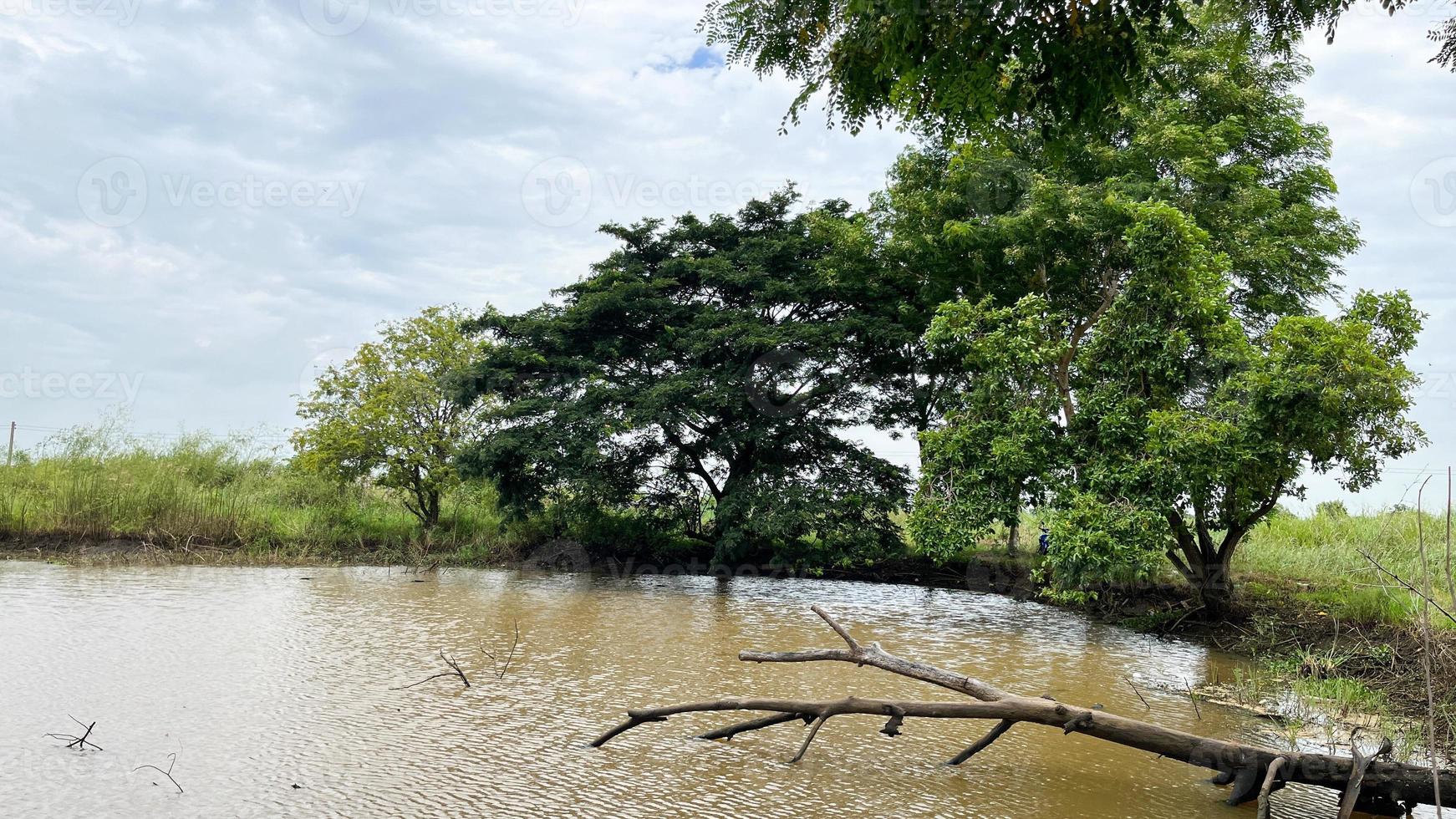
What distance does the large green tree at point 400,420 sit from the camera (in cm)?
1580

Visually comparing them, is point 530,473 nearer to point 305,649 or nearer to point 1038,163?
point 305,649

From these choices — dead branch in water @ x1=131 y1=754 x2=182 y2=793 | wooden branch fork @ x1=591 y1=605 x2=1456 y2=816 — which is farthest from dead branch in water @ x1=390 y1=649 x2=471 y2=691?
wooden branch fork @ x1=591 y1=605 x2=1456 y2=816

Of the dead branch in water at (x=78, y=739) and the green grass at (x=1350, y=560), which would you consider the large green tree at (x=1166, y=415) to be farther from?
the dead branch in water at (x=78, y=739)

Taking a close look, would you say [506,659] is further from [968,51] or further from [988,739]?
[968,51]

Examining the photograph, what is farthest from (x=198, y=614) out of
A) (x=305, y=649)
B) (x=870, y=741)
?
(x=870, y=741)

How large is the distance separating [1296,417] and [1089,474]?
195 centimetres

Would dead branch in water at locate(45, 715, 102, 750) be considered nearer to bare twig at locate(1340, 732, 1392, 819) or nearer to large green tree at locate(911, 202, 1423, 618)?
bare twig at locate(1340, 732, 1392, 819)

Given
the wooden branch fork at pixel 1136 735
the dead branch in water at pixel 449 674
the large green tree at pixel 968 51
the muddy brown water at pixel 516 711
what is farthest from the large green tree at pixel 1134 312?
the dead branch in water at pixel 449 674

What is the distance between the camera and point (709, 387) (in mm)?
13898

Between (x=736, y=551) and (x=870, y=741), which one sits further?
(x=736, y=551)

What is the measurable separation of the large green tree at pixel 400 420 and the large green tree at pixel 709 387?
141cm

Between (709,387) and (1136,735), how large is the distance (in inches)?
397

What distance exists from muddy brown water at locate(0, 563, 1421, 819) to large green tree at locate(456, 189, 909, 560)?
3.39 m

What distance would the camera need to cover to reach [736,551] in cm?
1447
